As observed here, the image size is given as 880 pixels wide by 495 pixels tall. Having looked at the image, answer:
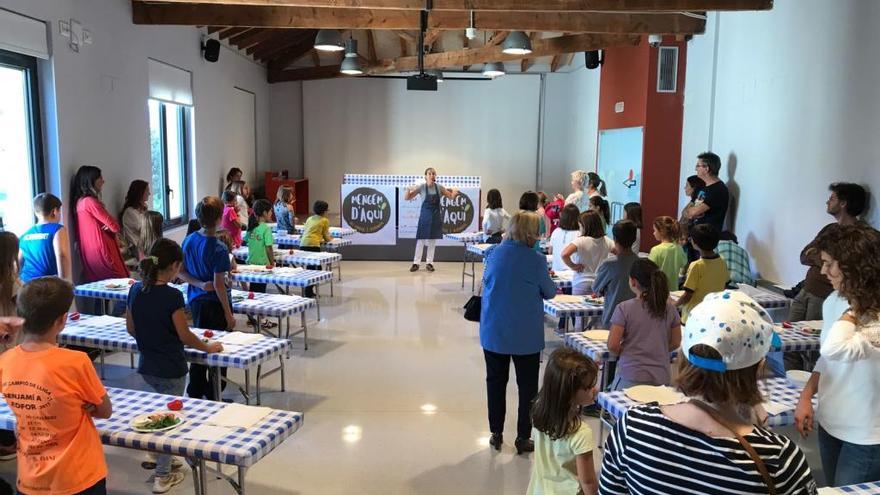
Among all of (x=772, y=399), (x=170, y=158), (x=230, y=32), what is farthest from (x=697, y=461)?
(x=230, y=32)

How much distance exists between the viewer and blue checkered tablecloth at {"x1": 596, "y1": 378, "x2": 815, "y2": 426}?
2922 millimetres

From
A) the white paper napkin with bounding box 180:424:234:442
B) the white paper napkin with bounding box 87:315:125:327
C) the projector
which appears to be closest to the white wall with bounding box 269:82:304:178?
the projector

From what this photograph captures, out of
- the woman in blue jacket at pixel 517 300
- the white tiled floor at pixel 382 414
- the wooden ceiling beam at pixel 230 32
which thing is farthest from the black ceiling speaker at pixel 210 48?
the woman in blue jacket at pixel 517 300

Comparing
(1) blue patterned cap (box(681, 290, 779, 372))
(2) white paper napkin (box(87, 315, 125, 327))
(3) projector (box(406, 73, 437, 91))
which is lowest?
(2) white paper napkin (box(87, 315, 125, 327))

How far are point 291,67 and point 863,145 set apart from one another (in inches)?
457

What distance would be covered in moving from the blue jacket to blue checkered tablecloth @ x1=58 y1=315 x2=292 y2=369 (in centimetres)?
128

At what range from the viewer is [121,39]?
6816mm

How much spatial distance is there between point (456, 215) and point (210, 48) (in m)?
4.40

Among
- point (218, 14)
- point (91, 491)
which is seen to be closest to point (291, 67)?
point (218, 14)

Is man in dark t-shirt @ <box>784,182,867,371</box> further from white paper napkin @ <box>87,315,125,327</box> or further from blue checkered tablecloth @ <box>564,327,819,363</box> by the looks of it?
white paper napkin @ <box>87,315,125,327</box>

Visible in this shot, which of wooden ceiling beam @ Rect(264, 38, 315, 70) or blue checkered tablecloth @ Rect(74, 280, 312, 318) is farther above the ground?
wooden ceiling beam @ Rect(264, 38, 315, 70)

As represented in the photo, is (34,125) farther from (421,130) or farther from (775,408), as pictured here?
(421,130)

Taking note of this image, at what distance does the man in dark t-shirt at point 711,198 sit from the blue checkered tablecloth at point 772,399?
12.4 ft

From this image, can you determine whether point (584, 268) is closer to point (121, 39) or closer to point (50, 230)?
point (50, 230)
